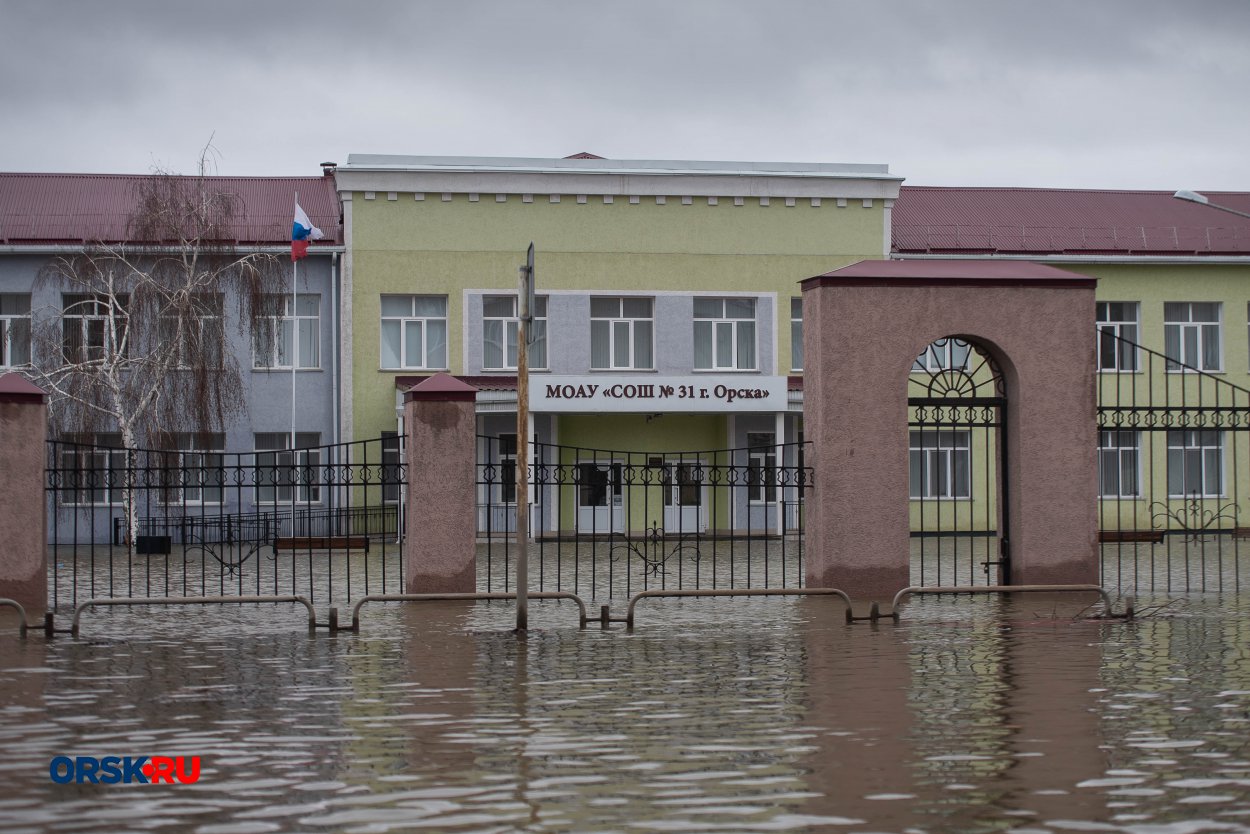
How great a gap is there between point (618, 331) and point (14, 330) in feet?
46.0

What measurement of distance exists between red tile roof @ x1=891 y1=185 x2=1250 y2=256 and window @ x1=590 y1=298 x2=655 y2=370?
660cm

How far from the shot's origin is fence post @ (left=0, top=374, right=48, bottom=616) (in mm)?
17125

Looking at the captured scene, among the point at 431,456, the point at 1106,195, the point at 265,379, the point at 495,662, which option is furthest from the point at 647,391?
the point at 495,662

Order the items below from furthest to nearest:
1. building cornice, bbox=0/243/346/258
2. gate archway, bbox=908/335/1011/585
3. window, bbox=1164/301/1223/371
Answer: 1. window, bbox=1164/301/1223/371
2. building cornice, bbox=0/243/346/258
3. gate archway, bbox=908/335/1011/585

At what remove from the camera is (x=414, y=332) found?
38.3 metres

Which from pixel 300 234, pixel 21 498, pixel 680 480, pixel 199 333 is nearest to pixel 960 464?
pixel 300 234

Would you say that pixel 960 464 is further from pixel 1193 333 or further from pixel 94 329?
pixel 94 329

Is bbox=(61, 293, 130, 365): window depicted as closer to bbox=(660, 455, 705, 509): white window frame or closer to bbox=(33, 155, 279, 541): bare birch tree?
bbox=(33, 155, 279, 541): bare birch tree

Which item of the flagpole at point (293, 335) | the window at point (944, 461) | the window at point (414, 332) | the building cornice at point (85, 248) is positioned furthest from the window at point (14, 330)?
the window at point (944, 461)

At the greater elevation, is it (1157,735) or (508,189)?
(508,189)

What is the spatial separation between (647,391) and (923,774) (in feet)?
96.5

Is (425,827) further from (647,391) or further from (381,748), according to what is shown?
(647,391)

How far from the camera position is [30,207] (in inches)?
1555

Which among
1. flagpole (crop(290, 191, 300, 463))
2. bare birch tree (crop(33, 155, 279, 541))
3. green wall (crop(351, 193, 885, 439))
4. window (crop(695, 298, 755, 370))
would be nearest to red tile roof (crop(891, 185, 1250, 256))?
green wall (crop(351, 193, 885, 439))
